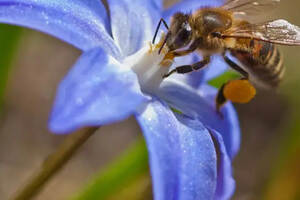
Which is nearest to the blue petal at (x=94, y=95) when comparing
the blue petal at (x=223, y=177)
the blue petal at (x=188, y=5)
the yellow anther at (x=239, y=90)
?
the blue petal at (x=223, y=177)

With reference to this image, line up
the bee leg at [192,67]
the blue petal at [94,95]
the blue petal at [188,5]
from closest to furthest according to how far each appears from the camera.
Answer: the blue petal at [94,95] → the bee leg at [192,67] → the blue petal at [188,5]

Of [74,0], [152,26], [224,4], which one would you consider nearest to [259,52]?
[224,4]

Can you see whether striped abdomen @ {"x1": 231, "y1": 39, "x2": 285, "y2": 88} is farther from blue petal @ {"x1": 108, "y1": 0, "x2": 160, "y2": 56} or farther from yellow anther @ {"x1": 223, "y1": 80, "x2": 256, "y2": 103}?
blue petal @ {"x1": 108, "y1": 0, "x2": 160, "y2": 56}

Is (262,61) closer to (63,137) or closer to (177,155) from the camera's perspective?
(177,155)

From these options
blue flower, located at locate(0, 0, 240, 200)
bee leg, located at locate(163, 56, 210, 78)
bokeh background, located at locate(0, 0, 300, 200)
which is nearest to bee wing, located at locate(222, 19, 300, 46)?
bee leg, located at locate(163, 56, 210, 78)

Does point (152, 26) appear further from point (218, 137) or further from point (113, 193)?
point (113, 193)

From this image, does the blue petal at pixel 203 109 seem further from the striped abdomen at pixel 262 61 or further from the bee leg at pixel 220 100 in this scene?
the striped abdomen at pixel 262 61
